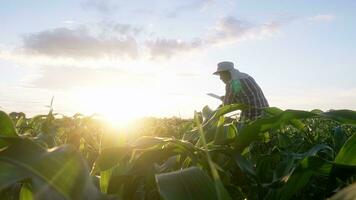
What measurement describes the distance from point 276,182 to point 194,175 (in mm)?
192

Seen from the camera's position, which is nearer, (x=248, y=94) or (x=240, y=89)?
(x=240, y=89)

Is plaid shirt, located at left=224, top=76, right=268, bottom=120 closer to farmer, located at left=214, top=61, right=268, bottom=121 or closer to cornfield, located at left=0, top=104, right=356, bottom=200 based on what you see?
farmer, located at left=214, top=61, right=268, bottom=121

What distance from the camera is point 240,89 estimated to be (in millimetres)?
7125

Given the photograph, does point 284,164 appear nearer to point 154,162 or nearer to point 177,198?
point 154,162

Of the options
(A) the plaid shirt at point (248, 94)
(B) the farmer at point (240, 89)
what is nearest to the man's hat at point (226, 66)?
(B) the farmer at point (240, 89)

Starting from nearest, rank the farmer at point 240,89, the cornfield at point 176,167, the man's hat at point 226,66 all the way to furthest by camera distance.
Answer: the cornfield at point 176,167 → the farmer at point 240,89 → the man's hat at point 226,66

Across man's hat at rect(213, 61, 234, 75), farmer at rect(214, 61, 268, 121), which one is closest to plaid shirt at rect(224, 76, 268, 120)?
farmer at rect(214, 61, 268, 121)

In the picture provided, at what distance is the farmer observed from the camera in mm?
7178

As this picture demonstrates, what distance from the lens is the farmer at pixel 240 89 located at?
23.6ft

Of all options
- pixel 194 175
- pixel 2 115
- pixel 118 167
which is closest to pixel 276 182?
pixel 194 175

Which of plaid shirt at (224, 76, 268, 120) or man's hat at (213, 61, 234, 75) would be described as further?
man's hat at (213, 61, 234, 75)

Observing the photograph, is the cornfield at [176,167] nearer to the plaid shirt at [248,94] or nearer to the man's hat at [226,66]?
the plaid shirt at [248,94]

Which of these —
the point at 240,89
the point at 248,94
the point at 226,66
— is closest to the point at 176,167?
the point at 240,89

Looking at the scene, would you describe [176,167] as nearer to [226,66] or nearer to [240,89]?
[240,89]
